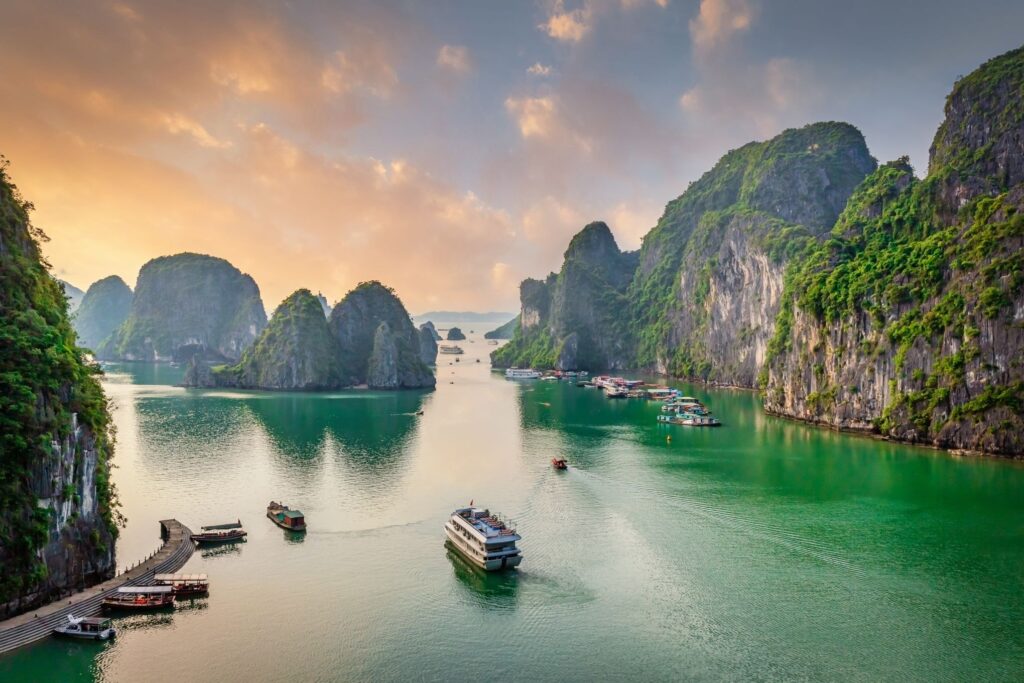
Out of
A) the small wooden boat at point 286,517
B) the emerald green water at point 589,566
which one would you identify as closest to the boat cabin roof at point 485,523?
the emerald green water at point 589,566

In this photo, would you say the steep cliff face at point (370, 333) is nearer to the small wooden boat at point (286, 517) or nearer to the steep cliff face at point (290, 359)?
the steep cliff face at point (290, 359)

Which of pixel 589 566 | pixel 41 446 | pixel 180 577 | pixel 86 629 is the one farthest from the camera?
pixel 589 566

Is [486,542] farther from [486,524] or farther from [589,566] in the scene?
[589,566]

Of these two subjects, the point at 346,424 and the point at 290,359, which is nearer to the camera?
the point at 346,424

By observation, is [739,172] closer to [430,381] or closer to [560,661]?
[430,381]

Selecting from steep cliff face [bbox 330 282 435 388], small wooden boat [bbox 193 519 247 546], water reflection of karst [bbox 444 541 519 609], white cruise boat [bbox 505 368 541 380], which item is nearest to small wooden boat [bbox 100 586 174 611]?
small wooden boat [bbox 193 519 247 546]

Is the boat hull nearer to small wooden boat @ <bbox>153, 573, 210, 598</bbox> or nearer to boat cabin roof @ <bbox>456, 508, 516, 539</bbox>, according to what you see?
boat cabin roof @ <bbox>456, 508, 516, 539</bbox>

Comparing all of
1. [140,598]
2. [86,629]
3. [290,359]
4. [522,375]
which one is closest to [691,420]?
[140,598]

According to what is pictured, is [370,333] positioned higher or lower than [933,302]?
higher

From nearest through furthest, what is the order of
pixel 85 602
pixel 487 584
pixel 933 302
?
pixel 85 602 < pixel 487 584 < pixel 933 302
